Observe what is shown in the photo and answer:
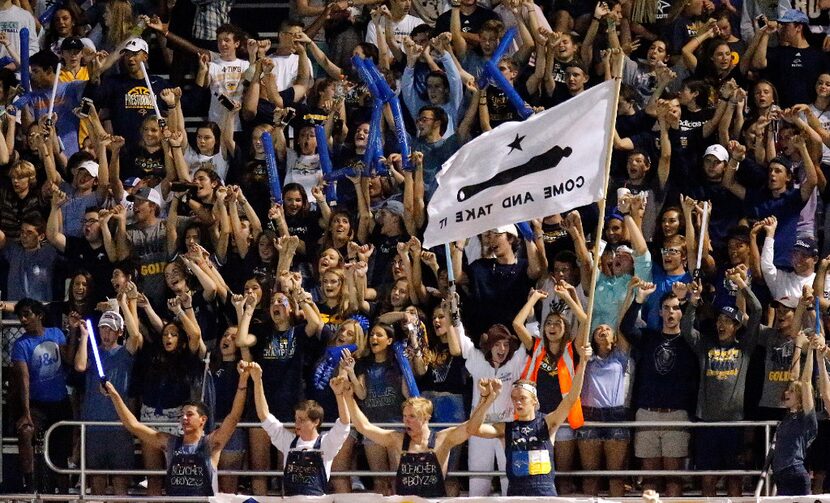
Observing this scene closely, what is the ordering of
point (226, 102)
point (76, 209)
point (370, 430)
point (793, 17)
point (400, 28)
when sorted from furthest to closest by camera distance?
1. point (400, 28)
2. point (793, 17)
3. point (226, 102)
4. point (76, 209)
5. point (370, 430)

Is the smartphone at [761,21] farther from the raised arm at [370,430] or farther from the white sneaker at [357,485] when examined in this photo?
the raised arm at [370,430]

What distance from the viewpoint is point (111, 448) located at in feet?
58.6

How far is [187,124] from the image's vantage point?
22.4 meters

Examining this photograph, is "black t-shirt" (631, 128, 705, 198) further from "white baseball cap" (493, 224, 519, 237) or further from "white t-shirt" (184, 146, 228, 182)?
"white t-shirt" (184, 146, 228, 182)

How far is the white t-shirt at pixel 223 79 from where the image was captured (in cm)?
2088

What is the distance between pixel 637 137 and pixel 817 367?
322 centimetres

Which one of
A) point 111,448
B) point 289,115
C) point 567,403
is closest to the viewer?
point 567,403

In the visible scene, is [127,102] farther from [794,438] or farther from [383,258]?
[794,438]

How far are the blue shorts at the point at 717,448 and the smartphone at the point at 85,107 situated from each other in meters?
6.38

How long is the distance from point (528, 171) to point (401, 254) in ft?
8.11

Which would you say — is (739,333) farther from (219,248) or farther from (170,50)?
(170,50)

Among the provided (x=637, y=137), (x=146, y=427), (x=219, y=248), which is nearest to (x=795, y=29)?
(x=637, y=137)

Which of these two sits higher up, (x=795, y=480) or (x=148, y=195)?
(x=148, y=195)

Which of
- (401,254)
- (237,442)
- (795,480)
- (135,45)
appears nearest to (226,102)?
(135,45)
